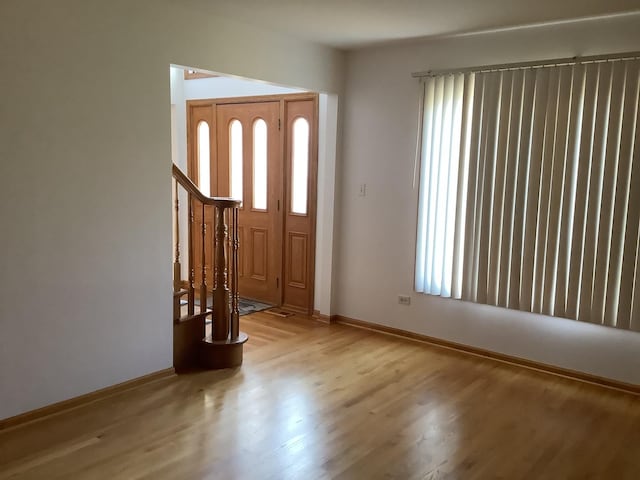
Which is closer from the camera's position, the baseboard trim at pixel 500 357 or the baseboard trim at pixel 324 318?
the baseboard trim at pixel 500 357

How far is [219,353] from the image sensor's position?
3883 mm

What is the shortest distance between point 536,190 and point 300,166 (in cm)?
222

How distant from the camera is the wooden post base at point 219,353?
12.7ft

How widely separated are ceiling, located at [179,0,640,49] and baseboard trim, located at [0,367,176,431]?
2.37 meters

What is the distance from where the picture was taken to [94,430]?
296 centimetres

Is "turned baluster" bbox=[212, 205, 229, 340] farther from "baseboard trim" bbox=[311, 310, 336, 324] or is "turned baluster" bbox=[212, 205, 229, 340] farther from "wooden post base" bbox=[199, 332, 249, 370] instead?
"baseboard trim" bbox=[311, 310, 336, 324]

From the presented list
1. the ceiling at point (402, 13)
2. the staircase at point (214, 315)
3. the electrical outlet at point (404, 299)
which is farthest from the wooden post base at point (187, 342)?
the ceiling at point (402, 13)

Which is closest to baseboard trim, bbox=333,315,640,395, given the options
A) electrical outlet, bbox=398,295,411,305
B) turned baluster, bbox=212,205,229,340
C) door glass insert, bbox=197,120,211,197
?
electrical outlet, bbox=398,295,411,305

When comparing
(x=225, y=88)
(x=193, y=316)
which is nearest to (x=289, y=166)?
(x=225, y=88)

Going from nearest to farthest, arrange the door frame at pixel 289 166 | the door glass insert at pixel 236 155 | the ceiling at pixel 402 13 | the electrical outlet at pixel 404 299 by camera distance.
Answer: the ceiling at pixel 402 13 < the electrical outlet at pixel 404 299 < the door frame at pixel 289 166 < the door glass insert at pixel 236 155

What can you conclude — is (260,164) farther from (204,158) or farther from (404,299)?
(404,299)

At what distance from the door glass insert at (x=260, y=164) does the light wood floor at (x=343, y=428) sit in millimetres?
1941

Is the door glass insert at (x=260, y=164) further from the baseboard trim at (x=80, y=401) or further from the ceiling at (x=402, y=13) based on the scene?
the baseboard trim at (x=80, y=401)

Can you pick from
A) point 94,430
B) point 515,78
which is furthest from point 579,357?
point 94,430
